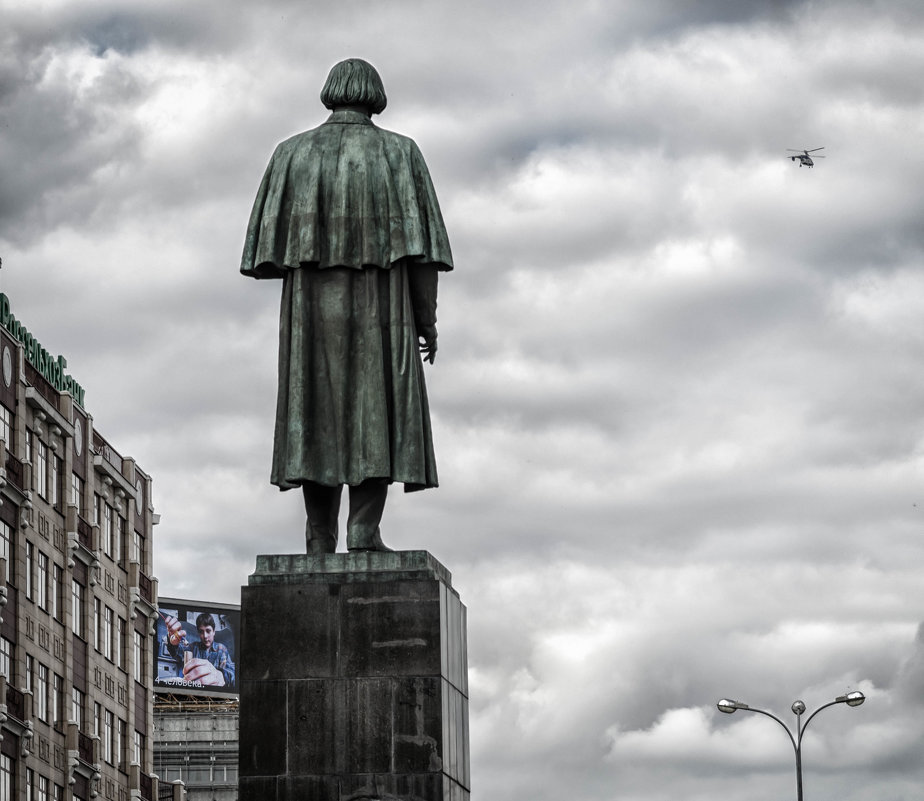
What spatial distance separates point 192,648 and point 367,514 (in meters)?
110

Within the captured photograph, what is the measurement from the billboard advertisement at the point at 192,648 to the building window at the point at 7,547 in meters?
46.8

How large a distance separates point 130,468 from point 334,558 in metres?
80.2

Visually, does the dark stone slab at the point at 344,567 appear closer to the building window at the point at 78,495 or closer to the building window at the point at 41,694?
the building window at the point at 41,694

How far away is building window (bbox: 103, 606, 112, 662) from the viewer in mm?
94438

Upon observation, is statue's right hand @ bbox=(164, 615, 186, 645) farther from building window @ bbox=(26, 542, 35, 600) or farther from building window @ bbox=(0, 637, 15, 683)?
building window @ bbox=(0, 637, 15, 683)

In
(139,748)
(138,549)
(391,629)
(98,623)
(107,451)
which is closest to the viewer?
(391,629)

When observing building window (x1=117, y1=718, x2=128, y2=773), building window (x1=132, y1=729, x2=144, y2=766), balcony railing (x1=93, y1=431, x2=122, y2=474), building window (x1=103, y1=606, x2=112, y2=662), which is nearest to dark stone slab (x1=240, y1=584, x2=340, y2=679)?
balcony railing (x1=93, y1=431, x2=122, y2=474)

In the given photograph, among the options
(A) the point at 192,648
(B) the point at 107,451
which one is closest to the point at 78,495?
(B) the point at 107,451

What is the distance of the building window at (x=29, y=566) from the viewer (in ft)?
273

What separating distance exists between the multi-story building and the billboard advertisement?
25.8 m

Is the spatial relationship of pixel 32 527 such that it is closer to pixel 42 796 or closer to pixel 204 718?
pixel 42 796

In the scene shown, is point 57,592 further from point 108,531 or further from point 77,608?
point 108,531

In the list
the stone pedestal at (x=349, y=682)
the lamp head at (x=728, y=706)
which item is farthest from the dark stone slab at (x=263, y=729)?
the lamp head at (x=728, y=706)

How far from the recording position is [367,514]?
21.0 metres
